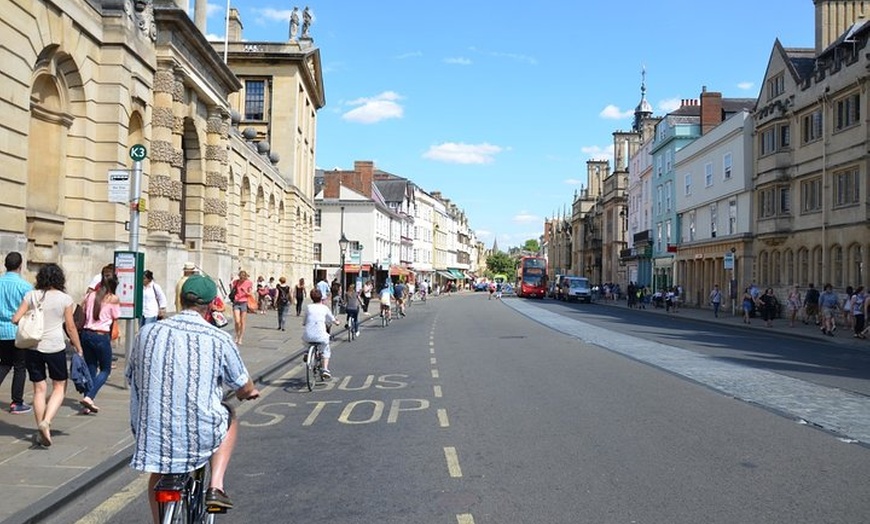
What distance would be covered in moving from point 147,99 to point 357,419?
44.6ft

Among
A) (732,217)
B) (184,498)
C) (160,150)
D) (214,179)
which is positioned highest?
(732,217)

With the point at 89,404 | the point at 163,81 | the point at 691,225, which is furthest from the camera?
the point at 691,225

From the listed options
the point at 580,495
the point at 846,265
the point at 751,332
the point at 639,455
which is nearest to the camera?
the point at 580,495

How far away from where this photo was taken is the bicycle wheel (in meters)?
12.8

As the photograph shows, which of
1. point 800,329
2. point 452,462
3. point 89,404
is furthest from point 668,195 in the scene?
point 452,462

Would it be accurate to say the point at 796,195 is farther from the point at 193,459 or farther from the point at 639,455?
the point at 193,459

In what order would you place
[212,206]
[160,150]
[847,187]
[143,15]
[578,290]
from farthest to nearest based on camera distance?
[578,290]
[847,187]
[212,206]
[160,150]
[143,15]

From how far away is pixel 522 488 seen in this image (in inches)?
253

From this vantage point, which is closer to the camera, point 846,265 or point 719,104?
point 846,265

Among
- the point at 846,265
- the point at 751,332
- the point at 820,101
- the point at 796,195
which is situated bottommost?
the point at 751,332

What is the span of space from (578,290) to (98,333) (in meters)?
60.1

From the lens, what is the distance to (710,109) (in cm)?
5678

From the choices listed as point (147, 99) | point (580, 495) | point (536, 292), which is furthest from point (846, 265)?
point (536, 292)

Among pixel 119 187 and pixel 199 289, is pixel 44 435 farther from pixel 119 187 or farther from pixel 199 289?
pixel 119 187
